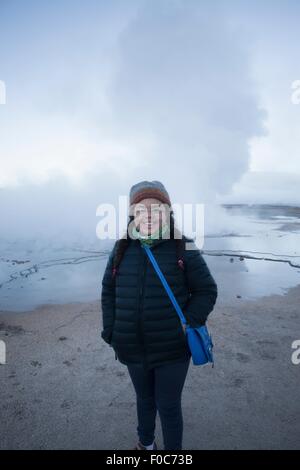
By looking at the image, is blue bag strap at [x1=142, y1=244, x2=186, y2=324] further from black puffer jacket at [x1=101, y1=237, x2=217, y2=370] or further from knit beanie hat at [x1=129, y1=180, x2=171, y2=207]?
knit beanie hat at [x1=129, y1=180, x2=171, y2=207]

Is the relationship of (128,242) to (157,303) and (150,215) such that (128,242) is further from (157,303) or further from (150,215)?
(157,303)

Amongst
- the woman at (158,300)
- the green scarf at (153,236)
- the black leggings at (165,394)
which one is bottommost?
the black leggings at (165,394)

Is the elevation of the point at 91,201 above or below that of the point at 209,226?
above

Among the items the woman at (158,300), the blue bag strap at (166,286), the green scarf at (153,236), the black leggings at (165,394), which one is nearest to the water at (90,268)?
the black leggings at (165,394)

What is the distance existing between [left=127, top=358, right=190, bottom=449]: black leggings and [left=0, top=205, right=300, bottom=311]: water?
14.4ft

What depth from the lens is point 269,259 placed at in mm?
10891

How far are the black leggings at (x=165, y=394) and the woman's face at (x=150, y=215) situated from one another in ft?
3.34

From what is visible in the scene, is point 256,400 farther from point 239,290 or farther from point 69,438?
point 239,290

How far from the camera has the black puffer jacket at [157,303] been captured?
221cm

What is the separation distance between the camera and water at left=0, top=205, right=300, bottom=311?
729cm

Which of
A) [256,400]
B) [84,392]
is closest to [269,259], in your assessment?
[256,400]

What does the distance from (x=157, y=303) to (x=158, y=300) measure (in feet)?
0.07

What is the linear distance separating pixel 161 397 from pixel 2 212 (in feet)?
95.7

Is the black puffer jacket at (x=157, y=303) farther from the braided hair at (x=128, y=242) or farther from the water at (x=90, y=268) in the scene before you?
the water at (x=90, y=268)
